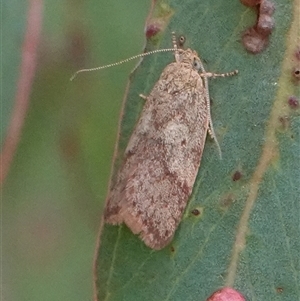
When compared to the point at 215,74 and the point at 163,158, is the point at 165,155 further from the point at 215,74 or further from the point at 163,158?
the point at 215,74

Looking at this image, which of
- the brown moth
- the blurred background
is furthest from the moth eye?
the blurred background

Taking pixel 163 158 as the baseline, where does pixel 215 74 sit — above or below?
above

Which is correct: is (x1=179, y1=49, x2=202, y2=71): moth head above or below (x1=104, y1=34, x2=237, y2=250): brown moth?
above

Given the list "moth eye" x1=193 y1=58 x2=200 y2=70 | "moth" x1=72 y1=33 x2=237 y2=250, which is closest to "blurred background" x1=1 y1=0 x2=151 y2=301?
"moth" x1=72 y1=33 x2=237 y2=250

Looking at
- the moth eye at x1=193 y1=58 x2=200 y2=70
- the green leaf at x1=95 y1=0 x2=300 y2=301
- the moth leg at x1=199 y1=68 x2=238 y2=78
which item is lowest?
the green leaf at x1=95 y1=0 x2=300 y2=301

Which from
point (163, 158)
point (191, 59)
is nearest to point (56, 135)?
point (163, 158)

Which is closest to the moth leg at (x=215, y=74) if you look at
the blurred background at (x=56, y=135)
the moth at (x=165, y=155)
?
the moth at (x=165, y=155)

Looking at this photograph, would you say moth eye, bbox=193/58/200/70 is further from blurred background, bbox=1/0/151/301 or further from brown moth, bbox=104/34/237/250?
blurred background, bbox=1/0/151/301

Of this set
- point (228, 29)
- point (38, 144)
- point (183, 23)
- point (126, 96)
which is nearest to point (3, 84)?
point (38, 144)
